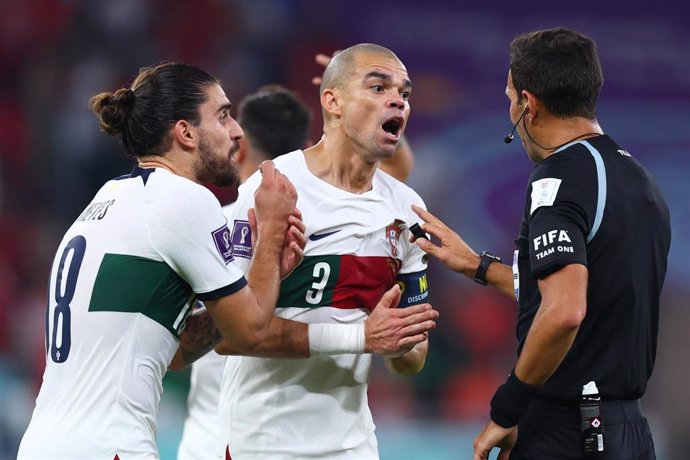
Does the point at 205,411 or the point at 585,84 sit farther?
the point at 205,411

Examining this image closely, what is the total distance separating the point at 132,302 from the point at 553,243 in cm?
147

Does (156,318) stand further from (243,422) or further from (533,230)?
(533,230)

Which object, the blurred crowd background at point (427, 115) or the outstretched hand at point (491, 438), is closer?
the outstretched hand at point (491, 438)

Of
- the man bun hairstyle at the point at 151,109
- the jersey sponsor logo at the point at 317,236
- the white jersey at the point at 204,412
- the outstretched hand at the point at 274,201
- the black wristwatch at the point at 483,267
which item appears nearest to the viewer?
the man bun hairstyle at the point at 151,109

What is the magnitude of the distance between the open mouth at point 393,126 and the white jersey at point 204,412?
53.1 inches

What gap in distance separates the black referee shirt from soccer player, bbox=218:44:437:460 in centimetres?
66

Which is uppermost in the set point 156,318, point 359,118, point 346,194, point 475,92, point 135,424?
point 475,92

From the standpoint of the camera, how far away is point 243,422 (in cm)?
429

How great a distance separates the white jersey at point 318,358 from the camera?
4.22 metres

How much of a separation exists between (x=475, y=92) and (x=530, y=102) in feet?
21.1

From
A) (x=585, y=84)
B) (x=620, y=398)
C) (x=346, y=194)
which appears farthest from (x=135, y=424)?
(x=585, y=84)

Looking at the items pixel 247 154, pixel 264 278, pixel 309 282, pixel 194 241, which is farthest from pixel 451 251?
pixel 247 154

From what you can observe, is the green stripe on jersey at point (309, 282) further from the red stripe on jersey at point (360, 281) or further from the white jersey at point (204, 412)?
the white jersey at point (204, 412)

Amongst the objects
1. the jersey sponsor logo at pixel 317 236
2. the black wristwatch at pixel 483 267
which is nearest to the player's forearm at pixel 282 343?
the jersey sponsor logo at pixel 317 236
